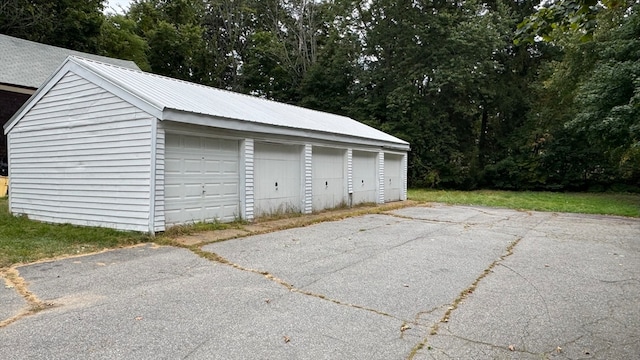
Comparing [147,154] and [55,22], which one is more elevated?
[55,22]

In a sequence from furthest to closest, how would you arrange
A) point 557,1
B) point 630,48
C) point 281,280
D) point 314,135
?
point 630,48
point 314,135
point 281,280
point 557,1

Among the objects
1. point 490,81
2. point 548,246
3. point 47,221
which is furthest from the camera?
point 490,81

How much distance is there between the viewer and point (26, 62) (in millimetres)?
17703

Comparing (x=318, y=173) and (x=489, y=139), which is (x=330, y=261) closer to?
(x=318, y=173)

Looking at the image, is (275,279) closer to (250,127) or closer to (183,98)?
(250,127)

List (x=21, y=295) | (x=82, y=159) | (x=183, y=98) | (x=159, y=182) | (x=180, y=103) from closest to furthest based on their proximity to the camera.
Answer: (x=21, y=295) < (x=159, y=182) < (x=180, y=103) < (x=82, y=159) < (x=183, y=98)

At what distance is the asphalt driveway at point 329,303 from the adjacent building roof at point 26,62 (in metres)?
15.1

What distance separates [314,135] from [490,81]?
18.3 m

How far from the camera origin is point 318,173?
38.2 feet

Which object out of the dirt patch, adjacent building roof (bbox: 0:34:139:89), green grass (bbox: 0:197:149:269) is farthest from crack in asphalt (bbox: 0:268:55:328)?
adjacent building roof (bbox: 0:34:139:89)

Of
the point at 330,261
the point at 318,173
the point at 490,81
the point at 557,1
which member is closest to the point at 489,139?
the point at 490,81

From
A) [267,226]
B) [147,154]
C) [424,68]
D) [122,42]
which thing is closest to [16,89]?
[122,42]

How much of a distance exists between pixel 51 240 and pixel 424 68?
21.5 m

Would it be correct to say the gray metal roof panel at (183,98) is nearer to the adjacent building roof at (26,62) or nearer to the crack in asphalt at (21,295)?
the crack in asphalt at (21,295)
